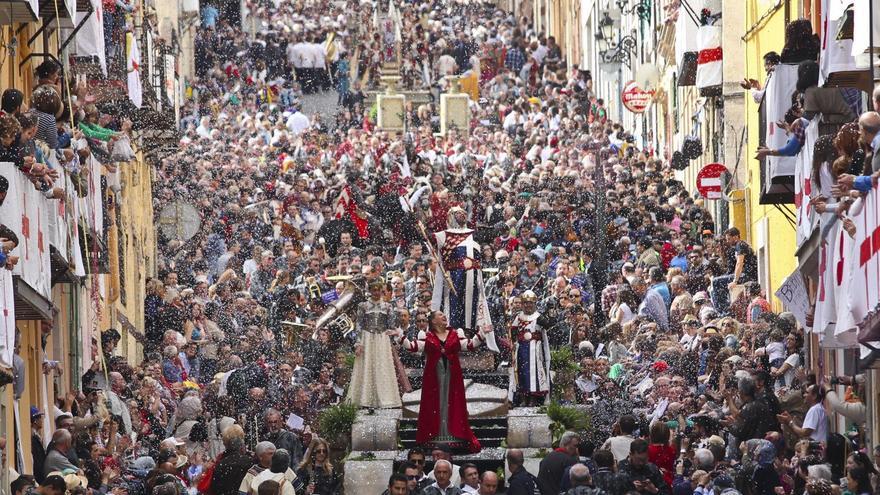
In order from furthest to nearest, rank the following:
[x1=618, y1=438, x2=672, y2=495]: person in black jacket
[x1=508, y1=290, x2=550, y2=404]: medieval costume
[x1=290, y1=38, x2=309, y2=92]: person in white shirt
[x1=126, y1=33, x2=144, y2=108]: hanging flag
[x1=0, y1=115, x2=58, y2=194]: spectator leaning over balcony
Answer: [x1=290, y1=38, x2=309, y2=92]: person in white shirt
[x1=126, y1=33, x2=144, y2=108]: hanging flag
[x1=508, y1=290, x2=550, y2=404]: medieval costume
[x1=618, y1=438, x2=672, y2=495]: person in black jacket
[x1=0, y1=115, x2=58, y2=194]: spectator leaning over balcony

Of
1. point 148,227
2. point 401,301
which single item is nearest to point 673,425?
point 401,301

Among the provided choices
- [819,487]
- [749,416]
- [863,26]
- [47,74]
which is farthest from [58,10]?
[819,487]

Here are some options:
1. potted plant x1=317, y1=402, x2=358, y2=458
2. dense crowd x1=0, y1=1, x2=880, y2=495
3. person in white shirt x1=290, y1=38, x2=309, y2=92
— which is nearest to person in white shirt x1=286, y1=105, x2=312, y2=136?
dense crowd x1=0, y1=1, x2=880, y2=495

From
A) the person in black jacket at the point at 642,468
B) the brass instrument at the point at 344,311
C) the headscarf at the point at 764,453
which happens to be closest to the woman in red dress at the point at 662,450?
the person in black jacket at the point at 642,468

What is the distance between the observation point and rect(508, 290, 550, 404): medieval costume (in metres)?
32.2

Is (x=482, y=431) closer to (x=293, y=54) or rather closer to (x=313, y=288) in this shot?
(x=313, y=288)

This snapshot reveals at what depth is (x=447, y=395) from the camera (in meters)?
30.0

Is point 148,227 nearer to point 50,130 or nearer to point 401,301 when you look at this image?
point 401,301

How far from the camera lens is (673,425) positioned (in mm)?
27969

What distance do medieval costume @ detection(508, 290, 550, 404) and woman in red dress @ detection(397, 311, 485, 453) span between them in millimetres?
2051

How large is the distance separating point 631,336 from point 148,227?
1297 cm

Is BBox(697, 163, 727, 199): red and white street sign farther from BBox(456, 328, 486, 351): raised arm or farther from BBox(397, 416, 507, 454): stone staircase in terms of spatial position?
BBox(456, 328, 486, 351): raised arm

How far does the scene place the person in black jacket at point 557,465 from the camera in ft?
87.0

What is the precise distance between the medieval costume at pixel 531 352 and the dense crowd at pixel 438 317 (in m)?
0.05
